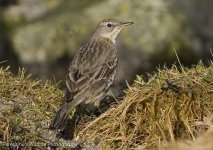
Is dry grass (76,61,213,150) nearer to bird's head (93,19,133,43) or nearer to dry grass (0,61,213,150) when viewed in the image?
dry grass (0,61,213,150)

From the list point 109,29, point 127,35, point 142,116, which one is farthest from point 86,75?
point 127,35

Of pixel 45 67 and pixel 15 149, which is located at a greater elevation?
pixel 15 149

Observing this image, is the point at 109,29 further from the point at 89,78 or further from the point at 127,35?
the point at 127,35

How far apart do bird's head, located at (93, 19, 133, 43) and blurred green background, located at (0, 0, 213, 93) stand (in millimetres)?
4480

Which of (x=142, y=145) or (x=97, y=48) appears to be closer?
(x=142, y=145)

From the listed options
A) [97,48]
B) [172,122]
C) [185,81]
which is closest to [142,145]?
[172,122]

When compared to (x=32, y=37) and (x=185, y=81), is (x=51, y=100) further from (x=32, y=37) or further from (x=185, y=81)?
(x=32, y=37)

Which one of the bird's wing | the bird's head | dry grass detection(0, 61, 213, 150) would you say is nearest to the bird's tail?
dry grass detection(0, 61, 213, 150)

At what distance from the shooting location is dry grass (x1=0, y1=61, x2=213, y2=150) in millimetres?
9117

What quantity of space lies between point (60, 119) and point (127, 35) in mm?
9131

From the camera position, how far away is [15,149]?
351 inches

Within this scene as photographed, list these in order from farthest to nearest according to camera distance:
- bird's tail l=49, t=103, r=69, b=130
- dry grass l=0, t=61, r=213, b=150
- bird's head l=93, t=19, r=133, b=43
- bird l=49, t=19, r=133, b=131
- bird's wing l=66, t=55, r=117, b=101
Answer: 1. bird's head l=93, t=19, r=133, b=43
2. bird's wing l=66, t=55, r=117, b=101
3. bird l=49, t=19, r=133, b=131
4. bird's tail l=49, t=103, r=69, b=130
5. dry grass l=0, t=61, r=213, b=150

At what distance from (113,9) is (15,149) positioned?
10.4 meters

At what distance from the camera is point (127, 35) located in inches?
725
